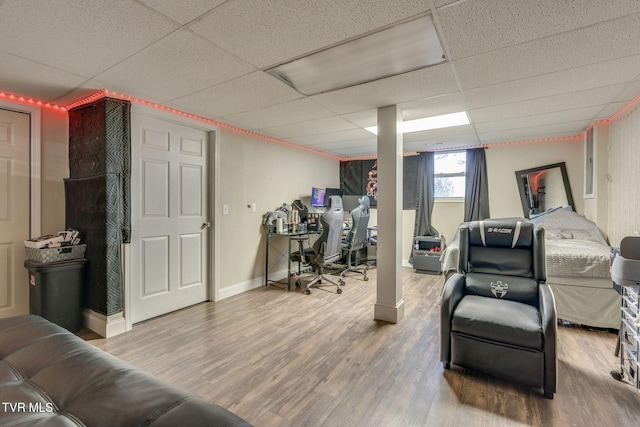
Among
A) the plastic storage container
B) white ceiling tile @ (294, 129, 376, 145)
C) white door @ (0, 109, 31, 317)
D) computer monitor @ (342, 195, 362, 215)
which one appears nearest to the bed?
the plastic storage container

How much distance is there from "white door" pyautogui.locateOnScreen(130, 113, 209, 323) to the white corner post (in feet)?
7.32

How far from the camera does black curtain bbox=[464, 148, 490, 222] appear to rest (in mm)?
5070

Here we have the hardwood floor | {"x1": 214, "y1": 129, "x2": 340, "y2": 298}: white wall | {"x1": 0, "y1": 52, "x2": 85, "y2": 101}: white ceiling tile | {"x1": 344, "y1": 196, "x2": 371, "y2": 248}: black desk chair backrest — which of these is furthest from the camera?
{"x1": 344, "y1": 196, "x2": 371, "y2": 248}: black desk chair backrest

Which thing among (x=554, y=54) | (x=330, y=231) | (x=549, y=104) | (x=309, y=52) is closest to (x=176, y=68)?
(x=309, y=52)

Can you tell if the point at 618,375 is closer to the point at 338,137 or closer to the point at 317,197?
the point at 338,137

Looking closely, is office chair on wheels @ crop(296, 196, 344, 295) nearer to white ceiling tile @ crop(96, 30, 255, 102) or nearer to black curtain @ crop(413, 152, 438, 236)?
black curtain @ crop(413, 152, 438, 236)

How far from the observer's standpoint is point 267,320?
3.16 metres

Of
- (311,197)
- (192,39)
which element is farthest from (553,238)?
(192,39)

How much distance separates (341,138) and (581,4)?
3.27 meters

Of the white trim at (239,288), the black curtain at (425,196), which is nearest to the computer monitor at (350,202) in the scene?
the black curtain at (425,196)

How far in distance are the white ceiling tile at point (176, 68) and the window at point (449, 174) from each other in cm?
439

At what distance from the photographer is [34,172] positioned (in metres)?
2.86

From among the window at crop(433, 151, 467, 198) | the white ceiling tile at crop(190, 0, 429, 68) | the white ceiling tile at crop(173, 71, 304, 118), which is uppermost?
the white ceiling tile at crop(173, 71, 304, 118)

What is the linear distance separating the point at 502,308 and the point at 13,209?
4392 mm
